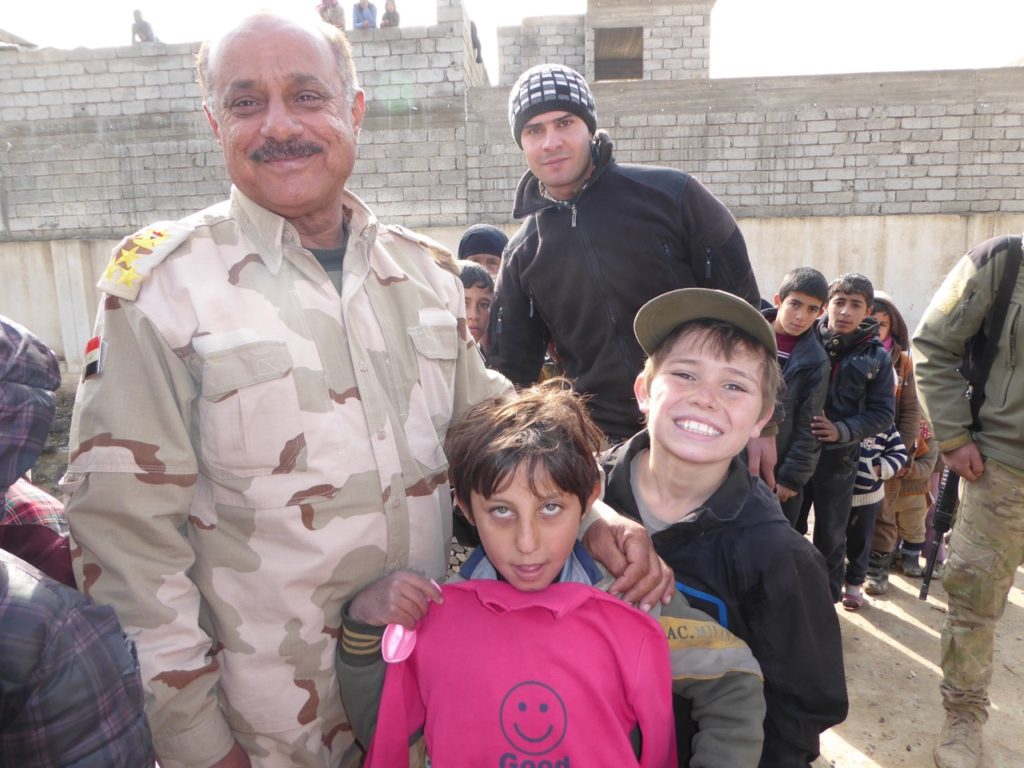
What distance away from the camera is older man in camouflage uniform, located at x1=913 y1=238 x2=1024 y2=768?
234 centimetres

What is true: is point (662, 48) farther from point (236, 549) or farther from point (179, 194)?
point (236, 549)

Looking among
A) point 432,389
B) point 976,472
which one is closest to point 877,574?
point 976,472

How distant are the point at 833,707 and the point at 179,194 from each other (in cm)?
1031

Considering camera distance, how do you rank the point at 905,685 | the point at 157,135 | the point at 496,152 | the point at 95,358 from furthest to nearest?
the point at 157,135 < the point at 496,152 < the point at 905,685 < the point at 95,358

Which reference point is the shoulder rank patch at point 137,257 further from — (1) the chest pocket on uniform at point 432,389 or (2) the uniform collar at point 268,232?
(1) the chest pocket on uniform at point 432,389

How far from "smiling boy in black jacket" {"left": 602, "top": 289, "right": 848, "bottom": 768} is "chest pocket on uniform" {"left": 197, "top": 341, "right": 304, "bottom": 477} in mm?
815

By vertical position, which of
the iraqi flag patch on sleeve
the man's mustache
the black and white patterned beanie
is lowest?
the iraqi flag patch on sleeve

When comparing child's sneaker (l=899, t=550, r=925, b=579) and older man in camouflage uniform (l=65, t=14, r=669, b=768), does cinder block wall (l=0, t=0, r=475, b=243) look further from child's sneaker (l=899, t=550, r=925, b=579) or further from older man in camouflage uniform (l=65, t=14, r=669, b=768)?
older man in camouflage uniform (l=65, t=14, r=669, b=768)

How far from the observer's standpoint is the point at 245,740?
4.29 feet

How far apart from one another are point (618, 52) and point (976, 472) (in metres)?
14.7

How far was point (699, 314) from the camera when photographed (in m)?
1.55

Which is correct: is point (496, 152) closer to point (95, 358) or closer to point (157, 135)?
point (157, 135)

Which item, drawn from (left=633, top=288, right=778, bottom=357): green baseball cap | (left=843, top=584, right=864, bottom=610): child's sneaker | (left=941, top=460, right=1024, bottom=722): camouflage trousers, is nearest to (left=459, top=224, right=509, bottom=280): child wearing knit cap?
(left=633, top=288, right=778, bottom=357): green baseball cap

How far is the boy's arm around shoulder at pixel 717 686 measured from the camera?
1229 millimetres
